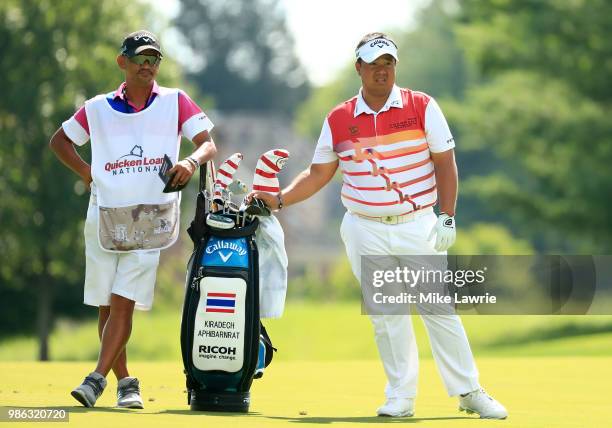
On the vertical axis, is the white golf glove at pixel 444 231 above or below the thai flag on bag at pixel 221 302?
above

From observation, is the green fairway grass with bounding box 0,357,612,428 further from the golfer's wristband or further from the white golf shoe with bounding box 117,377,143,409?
the golfer's wristband

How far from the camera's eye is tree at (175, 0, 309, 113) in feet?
342

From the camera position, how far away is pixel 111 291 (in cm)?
745

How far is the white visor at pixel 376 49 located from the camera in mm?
7172

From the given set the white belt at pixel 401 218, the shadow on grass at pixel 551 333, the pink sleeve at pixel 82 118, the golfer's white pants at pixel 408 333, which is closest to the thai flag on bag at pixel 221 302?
the golfer's white pants at pixel 408 333

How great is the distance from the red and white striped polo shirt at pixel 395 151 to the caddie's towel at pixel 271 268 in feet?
1.53

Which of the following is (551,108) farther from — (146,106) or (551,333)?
(146,106)

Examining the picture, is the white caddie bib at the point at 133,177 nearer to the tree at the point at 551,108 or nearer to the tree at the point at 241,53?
the tree at the point at 551,108

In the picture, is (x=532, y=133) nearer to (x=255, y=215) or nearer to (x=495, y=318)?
(x=495, y=318)

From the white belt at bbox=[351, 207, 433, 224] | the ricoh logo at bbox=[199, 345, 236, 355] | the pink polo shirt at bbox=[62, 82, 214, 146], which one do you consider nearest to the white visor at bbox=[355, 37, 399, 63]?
the white belt at bbox=[351, 207, 433, 224]

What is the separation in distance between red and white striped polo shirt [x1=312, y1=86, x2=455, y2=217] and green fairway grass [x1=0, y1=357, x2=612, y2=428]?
1.14 metres

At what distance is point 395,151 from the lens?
7270 mm

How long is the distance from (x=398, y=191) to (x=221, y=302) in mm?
1097

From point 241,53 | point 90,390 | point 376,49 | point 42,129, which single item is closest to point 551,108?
point 42,129
